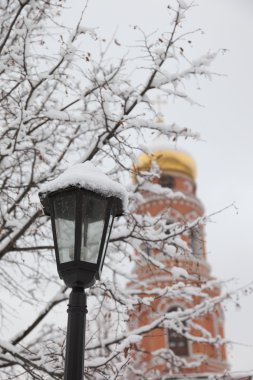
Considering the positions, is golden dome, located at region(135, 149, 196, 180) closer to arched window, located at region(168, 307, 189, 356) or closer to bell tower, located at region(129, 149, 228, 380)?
bell tower, located at region(129, 149, 228, 380)

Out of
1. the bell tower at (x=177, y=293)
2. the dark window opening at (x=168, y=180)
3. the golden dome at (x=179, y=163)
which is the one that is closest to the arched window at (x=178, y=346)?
the bell tower at (x=177, y=293)

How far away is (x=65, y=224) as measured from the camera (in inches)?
106

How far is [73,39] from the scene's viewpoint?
5.24 meters

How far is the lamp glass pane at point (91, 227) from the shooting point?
104 inches

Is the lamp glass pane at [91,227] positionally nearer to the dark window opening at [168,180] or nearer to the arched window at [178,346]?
the arched window at [178,346]

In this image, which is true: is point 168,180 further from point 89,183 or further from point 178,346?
point 89,183

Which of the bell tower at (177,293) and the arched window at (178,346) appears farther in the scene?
the arched window at (178,346)

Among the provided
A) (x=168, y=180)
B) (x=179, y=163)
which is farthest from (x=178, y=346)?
(x=179, y=163)

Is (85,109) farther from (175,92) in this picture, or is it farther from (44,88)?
(175,92)

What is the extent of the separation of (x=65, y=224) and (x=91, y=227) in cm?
16

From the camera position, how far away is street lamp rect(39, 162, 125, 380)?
2.61 meters

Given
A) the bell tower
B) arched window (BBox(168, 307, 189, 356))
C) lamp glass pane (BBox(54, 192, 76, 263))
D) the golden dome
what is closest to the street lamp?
lamp glass pane (BBox(54, 192, 76, 263))

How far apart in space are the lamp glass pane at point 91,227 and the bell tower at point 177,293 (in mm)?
2906

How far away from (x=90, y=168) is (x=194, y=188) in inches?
871
